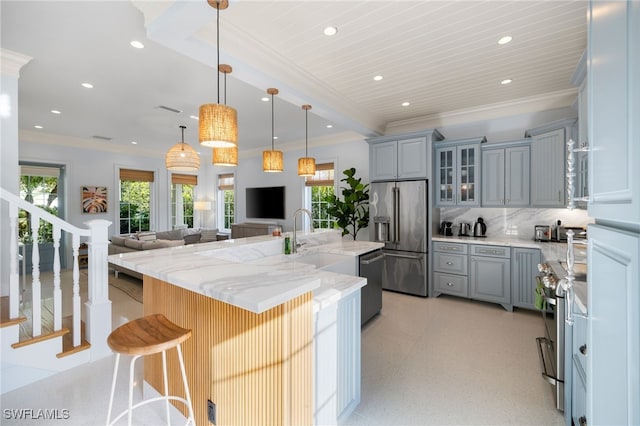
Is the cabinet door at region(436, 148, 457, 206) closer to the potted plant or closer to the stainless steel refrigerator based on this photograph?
the stainless steel refrigerator

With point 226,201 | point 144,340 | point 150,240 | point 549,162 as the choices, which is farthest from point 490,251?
point 226,201

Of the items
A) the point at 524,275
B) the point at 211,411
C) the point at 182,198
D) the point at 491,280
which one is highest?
the point at 182,198

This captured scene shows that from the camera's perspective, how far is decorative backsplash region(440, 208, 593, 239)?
3674 millimetres

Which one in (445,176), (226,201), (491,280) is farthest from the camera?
(226,201)

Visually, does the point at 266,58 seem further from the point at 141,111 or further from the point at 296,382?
the point at 141,111

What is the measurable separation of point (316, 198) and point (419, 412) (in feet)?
15.8

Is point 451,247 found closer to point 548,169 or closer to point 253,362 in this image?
point 548,169

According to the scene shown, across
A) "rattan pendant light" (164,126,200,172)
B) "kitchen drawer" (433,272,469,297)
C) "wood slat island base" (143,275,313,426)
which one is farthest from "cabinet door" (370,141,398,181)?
"wood slat island base" (143,275,313,426)

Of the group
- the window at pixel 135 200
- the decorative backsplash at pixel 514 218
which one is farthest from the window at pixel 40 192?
the decorative backsplash at pixel 514 218

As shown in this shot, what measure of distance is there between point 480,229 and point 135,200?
25.3 feet

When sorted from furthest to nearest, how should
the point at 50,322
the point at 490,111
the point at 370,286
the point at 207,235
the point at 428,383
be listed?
the point at 207,235 < the point at 490,111 < the point at 370,286 < the point at 50,322 < the point at 428,383

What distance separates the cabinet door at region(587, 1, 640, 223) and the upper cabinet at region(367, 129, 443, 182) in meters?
3.37

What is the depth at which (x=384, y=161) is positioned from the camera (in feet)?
14.4

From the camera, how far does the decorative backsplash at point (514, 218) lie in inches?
145
